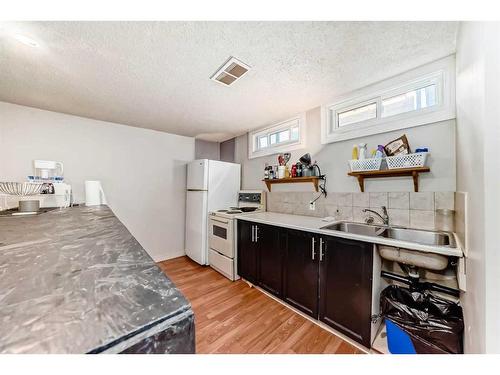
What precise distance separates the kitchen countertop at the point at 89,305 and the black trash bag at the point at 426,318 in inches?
61.8

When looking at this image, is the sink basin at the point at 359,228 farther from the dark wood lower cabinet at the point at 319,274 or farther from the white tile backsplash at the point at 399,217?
the dark wood lower cabinet at the point at 319,274

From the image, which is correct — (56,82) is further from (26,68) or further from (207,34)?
(207,34)

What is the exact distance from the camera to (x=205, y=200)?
3.05m

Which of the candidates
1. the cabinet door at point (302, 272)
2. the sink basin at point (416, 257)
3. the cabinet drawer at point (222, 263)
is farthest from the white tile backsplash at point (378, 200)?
the cabinet drawer at point (222, 263)

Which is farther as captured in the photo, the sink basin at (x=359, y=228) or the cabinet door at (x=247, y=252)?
the cabinet door at (x=247, y=252)

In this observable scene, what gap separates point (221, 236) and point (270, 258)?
89 cm

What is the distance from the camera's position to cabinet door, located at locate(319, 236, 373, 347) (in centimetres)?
145

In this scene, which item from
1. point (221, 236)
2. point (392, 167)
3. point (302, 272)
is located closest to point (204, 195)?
point (221, 236)

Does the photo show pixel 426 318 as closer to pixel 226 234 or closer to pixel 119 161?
pixel 226 234

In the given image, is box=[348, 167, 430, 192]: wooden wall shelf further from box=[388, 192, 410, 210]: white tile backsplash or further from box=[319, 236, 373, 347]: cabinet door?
box=[319, 236, 373, 347]: cabinet door

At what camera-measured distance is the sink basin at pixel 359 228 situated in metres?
1.80

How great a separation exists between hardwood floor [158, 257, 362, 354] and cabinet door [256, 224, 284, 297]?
16 cm

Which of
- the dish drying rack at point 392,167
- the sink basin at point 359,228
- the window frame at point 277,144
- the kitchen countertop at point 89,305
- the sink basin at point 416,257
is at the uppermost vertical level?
the window frame at point 277,144
